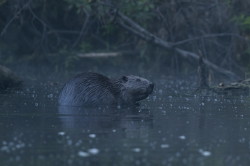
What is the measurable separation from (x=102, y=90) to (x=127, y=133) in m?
3.72

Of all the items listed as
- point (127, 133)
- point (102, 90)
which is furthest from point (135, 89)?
point (127, 133)

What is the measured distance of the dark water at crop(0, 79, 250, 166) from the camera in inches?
264

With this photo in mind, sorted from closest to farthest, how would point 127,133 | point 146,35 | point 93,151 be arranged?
point 93,151
point 127,133
point 146,35

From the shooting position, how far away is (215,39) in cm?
1911

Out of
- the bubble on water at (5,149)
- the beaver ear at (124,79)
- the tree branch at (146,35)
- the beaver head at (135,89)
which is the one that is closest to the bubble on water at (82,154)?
the bubble on water at (5,149)

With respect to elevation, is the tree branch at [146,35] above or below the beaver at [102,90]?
above

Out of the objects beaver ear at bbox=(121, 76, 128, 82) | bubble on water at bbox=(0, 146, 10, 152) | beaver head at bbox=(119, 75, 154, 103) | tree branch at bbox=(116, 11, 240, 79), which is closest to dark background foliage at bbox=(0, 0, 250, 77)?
tree branch at bbox=(116, 11, 240, 79)

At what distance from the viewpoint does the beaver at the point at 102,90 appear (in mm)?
11617

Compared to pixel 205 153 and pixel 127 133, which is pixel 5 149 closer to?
pixel 127 133

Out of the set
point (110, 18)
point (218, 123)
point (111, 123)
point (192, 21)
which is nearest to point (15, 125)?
point (111, 123)

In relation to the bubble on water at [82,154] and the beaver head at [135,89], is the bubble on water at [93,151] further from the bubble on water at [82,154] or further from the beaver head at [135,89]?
the beaver head at [135,89]

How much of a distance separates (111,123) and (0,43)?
11621mm

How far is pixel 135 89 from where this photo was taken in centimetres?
1205

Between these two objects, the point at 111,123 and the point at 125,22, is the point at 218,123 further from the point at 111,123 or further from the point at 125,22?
the point at 125,22
